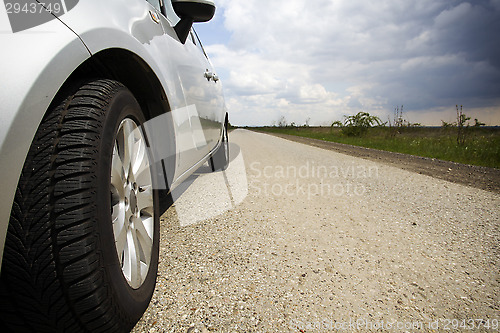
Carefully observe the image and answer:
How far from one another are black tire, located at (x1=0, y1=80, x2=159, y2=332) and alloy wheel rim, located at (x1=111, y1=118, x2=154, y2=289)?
0.16 m

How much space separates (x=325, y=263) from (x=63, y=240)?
1.37 m

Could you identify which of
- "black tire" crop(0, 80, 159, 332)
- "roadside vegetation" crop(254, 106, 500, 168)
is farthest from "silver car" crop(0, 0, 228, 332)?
"roadside vegetation" crop(254, 106, 500, 168)

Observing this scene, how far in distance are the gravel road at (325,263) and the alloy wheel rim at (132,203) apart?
9.5 inches

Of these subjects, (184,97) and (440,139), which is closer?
(184,97)

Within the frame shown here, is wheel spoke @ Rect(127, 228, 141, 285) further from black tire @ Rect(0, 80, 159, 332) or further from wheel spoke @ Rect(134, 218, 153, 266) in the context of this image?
black tire @ Rect(0, 80, 159, 332)

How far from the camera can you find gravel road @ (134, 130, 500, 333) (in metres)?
1.24

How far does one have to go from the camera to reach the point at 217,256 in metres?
1.77

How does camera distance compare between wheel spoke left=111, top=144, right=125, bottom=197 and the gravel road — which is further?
the gravel road

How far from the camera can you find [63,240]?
83cm

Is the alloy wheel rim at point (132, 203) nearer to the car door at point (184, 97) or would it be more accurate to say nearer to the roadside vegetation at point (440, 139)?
the car door at point (184, 97)

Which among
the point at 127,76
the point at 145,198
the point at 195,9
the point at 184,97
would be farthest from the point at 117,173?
the point at 195,9

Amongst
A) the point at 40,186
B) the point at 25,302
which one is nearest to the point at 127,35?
the point at 40,186

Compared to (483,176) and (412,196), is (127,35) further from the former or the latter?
(483,176)

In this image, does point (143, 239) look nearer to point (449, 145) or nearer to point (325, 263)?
point (325, 263)
